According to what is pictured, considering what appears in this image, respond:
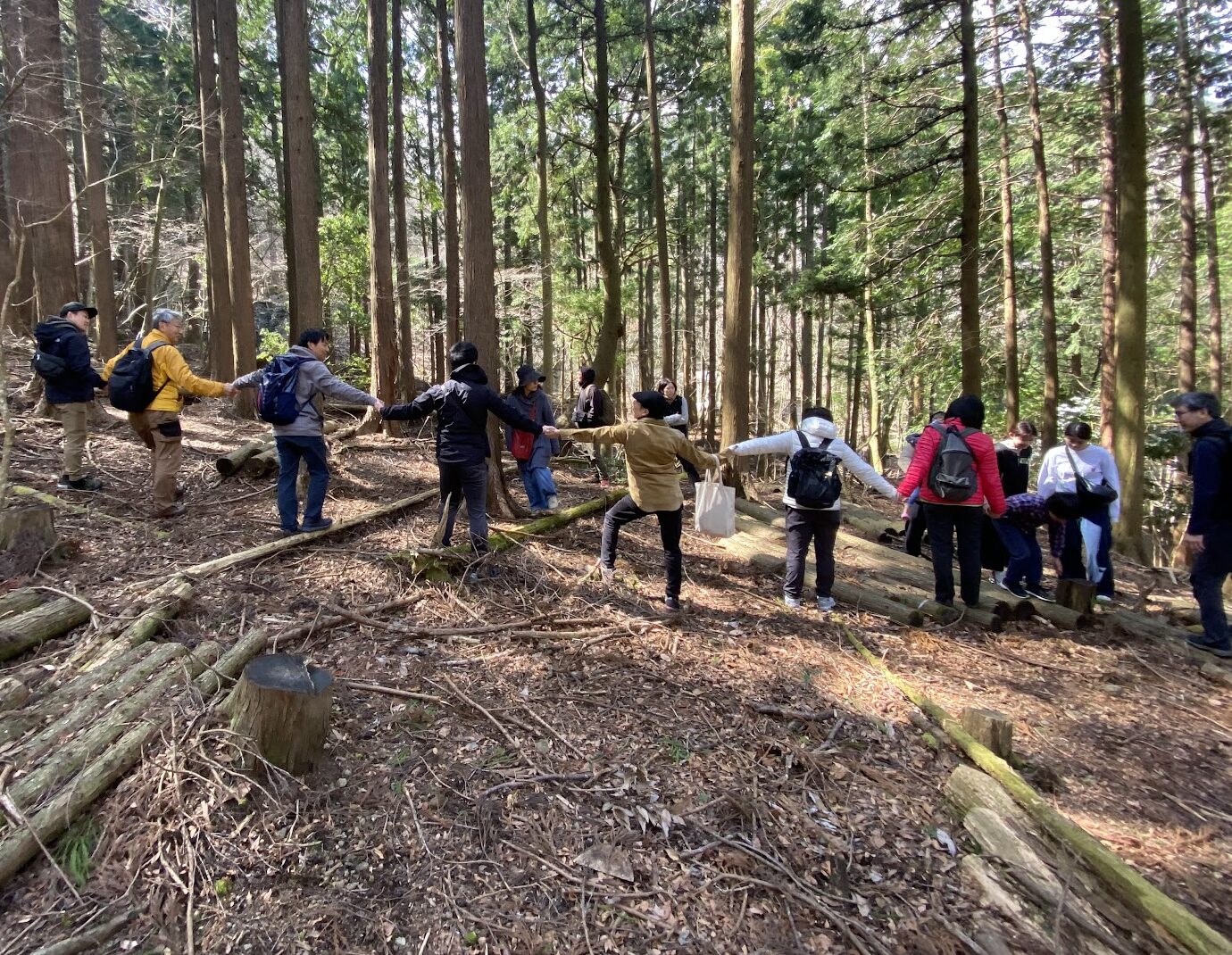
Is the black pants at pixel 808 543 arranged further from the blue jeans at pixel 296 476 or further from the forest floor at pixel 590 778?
the blue jeans at pixel 296 476

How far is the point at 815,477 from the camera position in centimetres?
586

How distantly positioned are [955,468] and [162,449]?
26.3ft

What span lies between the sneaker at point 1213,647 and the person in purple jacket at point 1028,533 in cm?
119

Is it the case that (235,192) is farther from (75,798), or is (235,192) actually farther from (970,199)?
(970,199)

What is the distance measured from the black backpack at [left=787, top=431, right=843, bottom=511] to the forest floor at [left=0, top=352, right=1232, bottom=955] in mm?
1168

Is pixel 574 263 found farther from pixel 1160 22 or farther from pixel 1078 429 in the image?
pixel 1078 429

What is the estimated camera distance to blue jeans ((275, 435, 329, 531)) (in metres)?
6.21

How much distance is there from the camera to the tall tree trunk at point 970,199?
10.2 meters

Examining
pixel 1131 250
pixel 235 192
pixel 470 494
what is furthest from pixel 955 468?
pixel 235 192

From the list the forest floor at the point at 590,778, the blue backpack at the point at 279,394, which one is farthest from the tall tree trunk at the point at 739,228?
the blue backpack at the point at 279,394

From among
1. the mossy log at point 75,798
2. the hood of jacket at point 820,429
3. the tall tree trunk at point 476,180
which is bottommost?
the mossy log at point 75,798

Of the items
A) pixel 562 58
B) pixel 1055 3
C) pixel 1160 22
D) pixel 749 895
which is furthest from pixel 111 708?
pixel 562 58

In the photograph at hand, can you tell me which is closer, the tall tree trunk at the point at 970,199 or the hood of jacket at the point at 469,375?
→ the hood of jacket at the point at 469,375


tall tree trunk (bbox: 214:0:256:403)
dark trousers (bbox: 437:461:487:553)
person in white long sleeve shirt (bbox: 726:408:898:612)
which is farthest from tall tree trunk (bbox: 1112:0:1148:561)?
tall tree trunk (bbox: 214:0:256:403)
